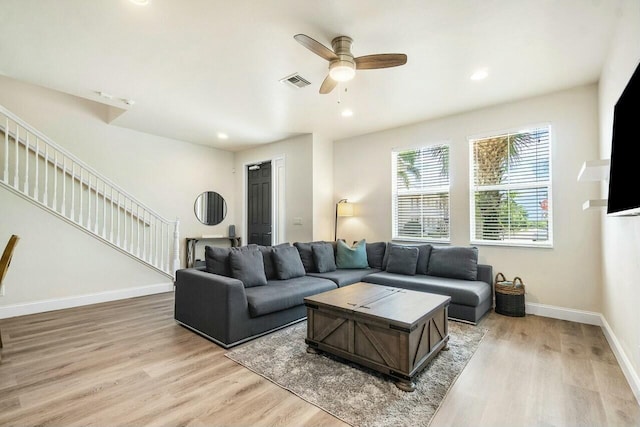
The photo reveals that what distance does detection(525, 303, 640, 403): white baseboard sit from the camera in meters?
2.14

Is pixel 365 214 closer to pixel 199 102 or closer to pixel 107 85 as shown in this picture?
pixel 199 102

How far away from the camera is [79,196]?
454cm

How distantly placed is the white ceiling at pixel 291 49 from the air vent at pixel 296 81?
0.08 m

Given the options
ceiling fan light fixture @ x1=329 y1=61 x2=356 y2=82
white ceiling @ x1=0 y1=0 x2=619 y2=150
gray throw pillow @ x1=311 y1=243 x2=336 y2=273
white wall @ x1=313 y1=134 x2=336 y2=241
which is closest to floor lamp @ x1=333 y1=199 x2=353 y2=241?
white wall @ x1=313 y1=134 x2=336 y2=241

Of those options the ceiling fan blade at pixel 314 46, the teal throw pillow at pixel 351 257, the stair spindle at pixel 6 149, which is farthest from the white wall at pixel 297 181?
the stair spindle at pixel 6 149

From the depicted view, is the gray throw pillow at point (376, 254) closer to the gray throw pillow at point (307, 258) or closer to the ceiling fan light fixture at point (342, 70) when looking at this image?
the gray throw pillow at point (307, 258)

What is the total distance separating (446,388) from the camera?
6.90 ft

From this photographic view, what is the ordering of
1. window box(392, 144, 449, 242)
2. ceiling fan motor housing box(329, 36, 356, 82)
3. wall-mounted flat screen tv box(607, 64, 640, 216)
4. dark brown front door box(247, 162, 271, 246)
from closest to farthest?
wall-mounted flat screen tv box(607, 64, 640, 216) < ceiling fan motor housing box(329, 36, 356, 82) < window box(392, 144, 449, 242) < dark brown front door box(247, 162, 271, 246)

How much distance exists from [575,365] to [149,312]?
463 cm

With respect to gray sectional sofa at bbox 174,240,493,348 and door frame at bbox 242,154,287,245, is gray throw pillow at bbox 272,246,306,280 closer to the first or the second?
gray sectional sofa at bbox 174,240,493,348

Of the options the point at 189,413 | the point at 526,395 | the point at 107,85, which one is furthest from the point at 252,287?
the point at 107,85

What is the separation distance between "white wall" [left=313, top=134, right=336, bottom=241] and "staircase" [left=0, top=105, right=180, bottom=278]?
2.61m

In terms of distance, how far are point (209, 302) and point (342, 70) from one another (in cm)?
257

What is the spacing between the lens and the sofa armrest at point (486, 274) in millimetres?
3881
